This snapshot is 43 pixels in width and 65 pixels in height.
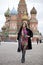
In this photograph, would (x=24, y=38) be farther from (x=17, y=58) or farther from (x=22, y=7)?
(x=22, y=7)

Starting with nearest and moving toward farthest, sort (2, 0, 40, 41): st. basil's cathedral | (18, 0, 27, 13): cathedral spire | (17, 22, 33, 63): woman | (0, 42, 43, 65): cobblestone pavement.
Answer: (0, 42, 43, 65): cobblestone pavement
(17, 22, 33, 63): woman
(2, 0, 40, 41): st. basil's cathedral
(18, 0, 27, 13): cathedral spire

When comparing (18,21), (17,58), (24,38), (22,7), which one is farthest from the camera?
(22,7)

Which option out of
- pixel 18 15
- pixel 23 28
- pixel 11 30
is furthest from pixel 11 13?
pixel 23 28

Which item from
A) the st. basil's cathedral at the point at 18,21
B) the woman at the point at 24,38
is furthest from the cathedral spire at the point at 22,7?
the woman at the point at 24,38

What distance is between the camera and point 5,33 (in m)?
33.6

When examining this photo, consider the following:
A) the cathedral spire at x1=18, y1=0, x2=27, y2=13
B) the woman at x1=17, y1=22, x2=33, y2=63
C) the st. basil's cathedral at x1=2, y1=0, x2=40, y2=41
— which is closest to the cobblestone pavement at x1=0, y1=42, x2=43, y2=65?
the woman at x1=17, y1=22, x2=33, y2=63

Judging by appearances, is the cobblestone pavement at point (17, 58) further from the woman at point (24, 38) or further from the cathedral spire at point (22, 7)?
the cathedral spire at point (22, 7)

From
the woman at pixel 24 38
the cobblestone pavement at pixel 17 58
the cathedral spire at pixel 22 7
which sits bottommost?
the cathedral spire at pixel 22 7

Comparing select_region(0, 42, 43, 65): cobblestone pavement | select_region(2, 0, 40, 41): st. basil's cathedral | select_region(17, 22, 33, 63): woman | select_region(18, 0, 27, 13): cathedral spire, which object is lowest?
select_region(2, 0, 40, 41): st. basil's cathedral

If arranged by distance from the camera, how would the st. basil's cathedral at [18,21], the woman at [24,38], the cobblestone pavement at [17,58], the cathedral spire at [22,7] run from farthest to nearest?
the cathedral spire at [22,7] → the st. basil's cathedral at [18,21] → the woman at [24,38] → the cobblestone pavement at [17,58]

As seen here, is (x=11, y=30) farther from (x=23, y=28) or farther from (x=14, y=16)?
(x=23, y=28)

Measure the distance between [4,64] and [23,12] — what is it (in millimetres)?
31244

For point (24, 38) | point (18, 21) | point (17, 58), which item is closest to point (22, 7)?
point (18, 21)

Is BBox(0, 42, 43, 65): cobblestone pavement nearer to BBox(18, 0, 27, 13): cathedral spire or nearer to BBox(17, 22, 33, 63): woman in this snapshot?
BBox(17, 22, 33, 63): woman
